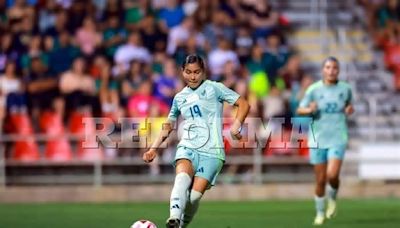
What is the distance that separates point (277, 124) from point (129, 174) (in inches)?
131

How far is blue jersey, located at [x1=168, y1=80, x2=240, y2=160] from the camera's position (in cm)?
1296

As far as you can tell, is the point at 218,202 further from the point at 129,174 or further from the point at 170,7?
the point at 170,7

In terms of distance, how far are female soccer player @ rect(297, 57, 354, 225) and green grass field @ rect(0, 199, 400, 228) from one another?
63 cm

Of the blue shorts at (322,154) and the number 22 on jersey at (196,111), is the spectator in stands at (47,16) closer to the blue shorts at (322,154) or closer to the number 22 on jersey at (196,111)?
the blue shorts at (322,154)

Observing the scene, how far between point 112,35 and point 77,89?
2.07 meters

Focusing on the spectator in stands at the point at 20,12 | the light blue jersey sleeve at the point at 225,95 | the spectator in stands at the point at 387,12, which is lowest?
the light blue jersey sleeve at the point at 225,95

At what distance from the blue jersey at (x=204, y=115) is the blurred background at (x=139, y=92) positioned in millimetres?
11274

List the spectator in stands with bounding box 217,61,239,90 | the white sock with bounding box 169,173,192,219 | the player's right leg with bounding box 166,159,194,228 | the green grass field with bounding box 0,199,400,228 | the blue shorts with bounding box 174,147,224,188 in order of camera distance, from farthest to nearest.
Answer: the spectator in stands with bounding box 217,61,239,90 < the green grass field with bounding box 0,199,400,228 < the blue shorts with bounding box 174,147,224,188 < the white sock with bounding box 169,173,192,219 < the player's right leg with bounding box 166,159,194,228

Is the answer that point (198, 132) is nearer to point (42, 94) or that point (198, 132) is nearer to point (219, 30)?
point (42, 94)

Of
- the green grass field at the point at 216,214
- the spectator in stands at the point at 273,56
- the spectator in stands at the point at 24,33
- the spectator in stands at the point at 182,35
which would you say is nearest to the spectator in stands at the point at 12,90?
the spectator in stands at the point at 24,33

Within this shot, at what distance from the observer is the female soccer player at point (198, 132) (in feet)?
42.1

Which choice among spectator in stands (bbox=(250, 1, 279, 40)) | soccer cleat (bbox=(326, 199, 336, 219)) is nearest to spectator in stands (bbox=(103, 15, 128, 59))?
spectator in stands (bbox=(250, 1, 279, 40))

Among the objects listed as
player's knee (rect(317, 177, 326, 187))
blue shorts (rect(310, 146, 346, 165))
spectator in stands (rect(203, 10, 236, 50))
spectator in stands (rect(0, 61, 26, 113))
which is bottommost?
player's knee (rect(317, 177, 326, 187))

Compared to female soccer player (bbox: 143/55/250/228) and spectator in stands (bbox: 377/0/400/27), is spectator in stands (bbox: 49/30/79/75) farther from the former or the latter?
female soccer player (bbox: 143/55/250/228)
